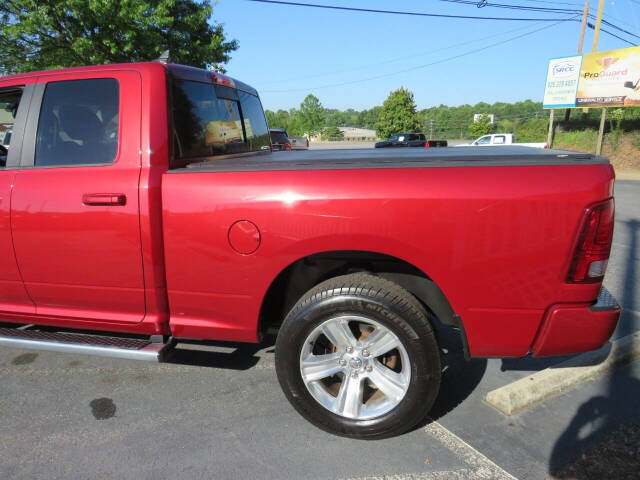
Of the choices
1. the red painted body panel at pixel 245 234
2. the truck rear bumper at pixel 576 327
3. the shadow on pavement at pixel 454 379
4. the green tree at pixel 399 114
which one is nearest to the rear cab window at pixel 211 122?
the red painted body panel at pixel 245 234

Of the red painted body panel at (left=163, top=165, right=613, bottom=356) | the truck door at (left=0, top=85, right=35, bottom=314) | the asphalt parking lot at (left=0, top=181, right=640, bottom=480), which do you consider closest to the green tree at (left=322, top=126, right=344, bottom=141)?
the truck door at (left=0, top=85, right=35, bottom=314)

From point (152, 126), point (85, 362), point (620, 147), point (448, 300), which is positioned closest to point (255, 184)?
point (152, 126)

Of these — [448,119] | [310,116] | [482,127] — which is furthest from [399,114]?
[448,119]

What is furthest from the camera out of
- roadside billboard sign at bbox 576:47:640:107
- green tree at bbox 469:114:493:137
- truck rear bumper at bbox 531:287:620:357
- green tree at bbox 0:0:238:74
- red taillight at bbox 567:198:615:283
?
green tree at bbox 469:114:493:137

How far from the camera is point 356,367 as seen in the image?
2.39 meters

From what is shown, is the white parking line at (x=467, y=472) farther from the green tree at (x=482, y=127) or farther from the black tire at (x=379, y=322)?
the green tree at (x=482, y=127)

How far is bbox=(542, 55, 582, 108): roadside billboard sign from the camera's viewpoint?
24266mm

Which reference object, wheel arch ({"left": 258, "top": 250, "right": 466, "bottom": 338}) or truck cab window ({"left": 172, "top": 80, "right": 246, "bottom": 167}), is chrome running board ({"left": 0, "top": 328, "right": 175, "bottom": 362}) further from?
truck cab window ({"left": 172, "top": 80, "right": 246, "bottom": 167})

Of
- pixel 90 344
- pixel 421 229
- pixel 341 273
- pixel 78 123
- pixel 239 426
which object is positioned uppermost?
pixel 78 123

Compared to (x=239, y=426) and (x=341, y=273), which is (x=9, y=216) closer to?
(x=239, y=426)

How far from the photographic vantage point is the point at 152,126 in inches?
97.3

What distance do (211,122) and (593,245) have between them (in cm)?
247

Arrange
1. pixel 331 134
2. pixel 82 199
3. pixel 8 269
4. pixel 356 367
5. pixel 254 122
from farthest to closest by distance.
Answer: pixel 331 134
pixel 254 122
pixel 8 269
pixel 82 199
pixel 356 367

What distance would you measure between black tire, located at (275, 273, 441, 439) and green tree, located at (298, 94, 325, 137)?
Result: 9632 cm
